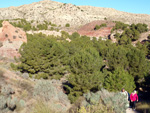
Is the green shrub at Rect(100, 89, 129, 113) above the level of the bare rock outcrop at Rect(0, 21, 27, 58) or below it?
below

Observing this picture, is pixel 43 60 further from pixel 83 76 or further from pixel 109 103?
pixel 109 103

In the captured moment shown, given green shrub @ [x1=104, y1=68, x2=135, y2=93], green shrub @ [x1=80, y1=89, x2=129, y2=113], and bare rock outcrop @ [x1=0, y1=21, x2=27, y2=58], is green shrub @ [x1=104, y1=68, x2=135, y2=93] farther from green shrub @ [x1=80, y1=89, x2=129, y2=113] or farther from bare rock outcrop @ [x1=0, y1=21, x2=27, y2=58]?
bare rock outcrop @ [x1=0, y1=21, x2=27, y2=58]

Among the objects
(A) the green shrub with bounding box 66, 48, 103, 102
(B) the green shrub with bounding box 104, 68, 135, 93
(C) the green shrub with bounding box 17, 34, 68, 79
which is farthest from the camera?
(C) the green shrub with bounding box 17, 34, 68, 79

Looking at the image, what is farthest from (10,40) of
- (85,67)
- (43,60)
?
(85,67)

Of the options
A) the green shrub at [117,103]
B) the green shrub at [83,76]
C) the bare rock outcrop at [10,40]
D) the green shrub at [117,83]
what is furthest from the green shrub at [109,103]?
the bare rock outcrop at [10,40]

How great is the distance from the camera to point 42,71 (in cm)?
2348

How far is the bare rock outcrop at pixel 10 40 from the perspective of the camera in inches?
1266

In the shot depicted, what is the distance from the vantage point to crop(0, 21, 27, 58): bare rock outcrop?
32.2 m

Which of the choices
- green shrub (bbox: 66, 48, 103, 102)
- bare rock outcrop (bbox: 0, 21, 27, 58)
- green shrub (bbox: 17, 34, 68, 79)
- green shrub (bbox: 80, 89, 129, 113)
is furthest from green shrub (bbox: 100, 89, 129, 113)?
bare rock outcrop (bbox: 0, 21, 27, 58)

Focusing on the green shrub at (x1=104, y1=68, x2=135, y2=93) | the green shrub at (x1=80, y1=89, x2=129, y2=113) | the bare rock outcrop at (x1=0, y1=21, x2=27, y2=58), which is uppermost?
the bare rock outcrop at (x1=0, y1=21, x2=27, y2=58)

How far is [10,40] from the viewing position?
35688mm

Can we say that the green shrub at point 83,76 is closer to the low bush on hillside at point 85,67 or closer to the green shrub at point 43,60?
the low bush on hillside at point 85,67

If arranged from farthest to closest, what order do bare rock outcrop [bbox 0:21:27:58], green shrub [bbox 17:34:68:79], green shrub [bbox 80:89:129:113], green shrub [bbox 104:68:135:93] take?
1. bare rock outcrop [bbox 0:21:27:58]
2. green shrub [bbox 17:34:68:79]
3. green shrub [bbox 104:68:135:93]
4. green shrub [bbox 80:89:129:113]

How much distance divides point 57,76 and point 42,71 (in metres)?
2.27
